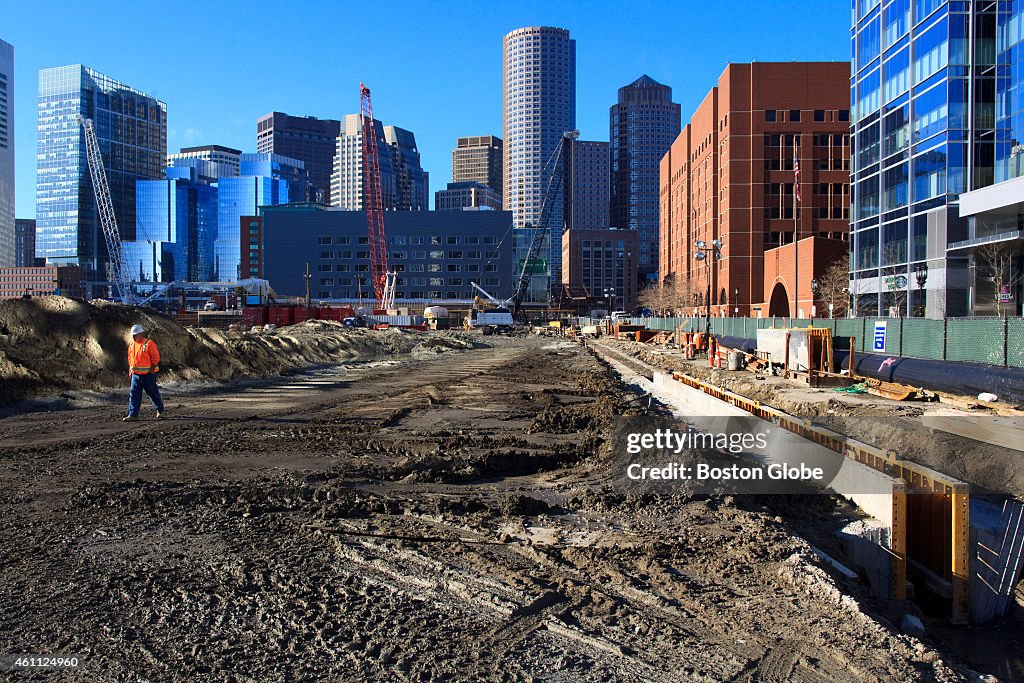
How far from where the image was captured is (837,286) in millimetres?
54406

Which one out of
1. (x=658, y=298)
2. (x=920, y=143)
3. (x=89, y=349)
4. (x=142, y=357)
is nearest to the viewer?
(x=142, y=357)

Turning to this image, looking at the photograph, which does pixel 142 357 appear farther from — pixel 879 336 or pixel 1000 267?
pixel 1000 267

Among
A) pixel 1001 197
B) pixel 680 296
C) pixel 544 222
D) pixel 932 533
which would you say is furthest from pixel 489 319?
pixel 932 533

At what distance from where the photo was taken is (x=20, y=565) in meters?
5.61

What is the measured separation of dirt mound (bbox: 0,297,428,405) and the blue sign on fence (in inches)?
793

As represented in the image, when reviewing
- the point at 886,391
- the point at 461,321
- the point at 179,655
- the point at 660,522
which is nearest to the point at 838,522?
the point at 660,522

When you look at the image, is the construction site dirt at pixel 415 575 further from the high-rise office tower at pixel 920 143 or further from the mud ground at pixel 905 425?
the high-rise office tower at pixel 920 143

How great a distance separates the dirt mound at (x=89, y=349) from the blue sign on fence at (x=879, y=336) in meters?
20.1

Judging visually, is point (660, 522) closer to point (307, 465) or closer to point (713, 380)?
point (307, 465)

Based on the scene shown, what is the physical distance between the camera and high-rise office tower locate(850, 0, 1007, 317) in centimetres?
4131

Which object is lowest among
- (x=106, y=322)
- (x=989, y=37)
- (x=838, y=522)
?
(x=838, y=522)

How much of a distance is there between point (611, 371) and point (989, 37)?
1266 inches

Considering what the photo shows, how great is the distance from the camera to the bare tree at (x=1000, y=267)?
121ft

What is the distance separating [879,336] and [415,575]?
69.9 feet
